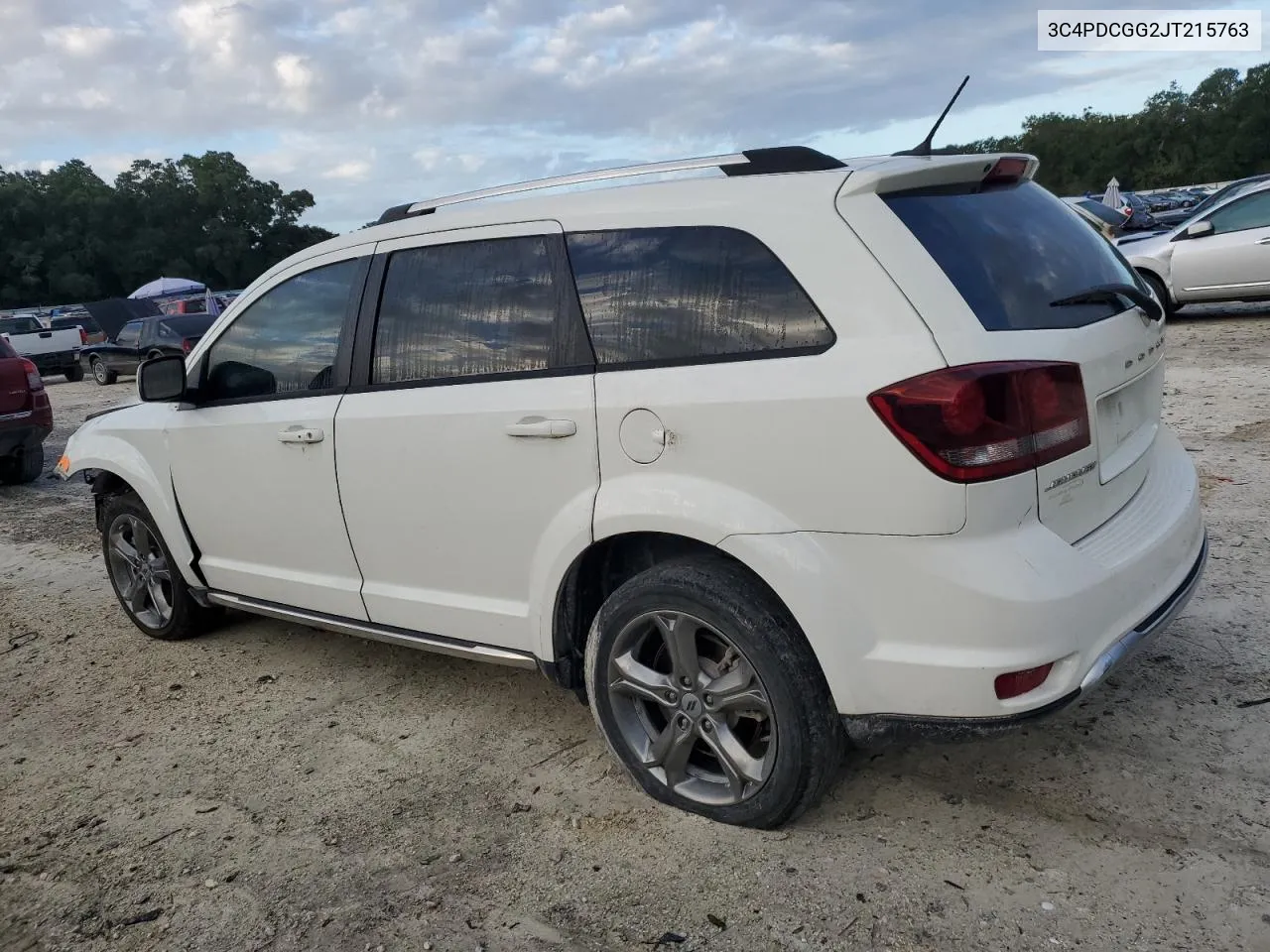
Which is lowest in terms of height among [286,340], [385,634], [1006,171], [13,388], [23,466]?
[23,466]

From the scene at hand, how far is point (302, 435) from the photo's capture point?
382 centimetres

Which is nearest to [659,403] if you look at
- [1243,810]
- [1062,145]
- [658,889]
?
[658,889]

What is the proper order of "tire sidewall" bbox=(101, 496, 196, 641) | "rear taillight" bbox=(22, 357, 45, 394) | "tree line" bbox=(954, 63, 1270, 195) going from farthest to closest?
1. "tree line" bbox=(954, 63, 1270, 195)
2. "rear taillight" bbox=(22, 357, 45, 394)
3. "tire sidewall" bbox=(101, 496, 196, 641)

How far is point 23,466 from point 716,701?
9366 mm

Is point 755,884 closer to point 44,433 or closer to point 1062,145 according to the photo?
point 44,433

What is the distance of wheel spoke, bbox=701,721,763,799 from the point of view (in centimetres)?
292

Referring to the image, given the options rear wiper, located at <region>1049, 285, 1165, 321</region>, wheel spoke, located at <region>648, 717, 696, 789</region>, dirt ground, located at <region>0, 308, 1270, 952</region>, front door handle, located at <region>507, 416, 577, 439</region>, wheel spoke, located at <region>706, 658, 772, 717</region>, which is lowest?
dirt ground, located at <region>0, 308, 1270, 952</region>

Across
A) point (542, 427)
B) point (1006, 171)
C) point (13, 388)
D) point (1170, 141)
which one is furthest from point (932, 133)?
point (1170, 141)

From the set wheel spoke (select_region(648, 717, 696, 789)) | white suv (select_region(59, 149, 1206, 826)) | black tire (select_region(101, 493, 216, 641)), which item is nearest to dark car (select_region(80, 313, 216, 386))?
black tire (select_region(101, 493, 216, 641))

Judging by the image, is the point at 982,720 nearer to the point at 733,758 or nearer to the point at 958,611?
the point at 958,611

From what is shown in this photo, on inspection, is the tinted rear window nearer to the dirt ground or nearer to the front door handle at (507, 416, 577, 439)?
the dirt ground

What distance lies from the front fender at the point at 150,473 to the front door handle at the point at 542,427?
86.8 inches

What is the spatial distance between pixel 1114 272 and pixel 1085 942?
76.3 inches

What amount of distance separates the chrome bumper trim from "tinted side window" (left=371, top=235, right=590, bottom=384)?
1632 mm
